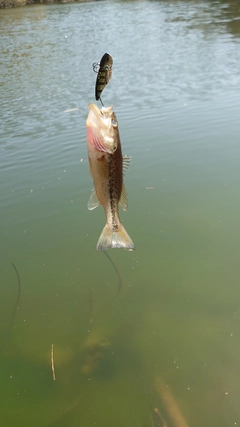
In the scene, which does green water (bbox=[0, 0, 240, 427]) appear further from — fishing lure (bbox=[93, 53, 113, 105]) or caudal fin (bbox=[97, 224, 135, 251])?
fishing lure (bbox=[93, 53, 113, 105])

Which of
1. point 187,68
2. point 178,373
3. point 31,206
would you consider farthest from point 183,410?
point 187,68

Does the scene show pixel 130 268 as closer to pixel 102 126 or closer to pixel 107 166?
pixel 107 166

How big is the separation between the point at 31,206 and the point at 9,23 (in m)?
19.3

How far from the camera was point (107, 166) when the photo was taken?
89.0 inches

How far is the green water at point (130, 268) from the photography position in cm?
335

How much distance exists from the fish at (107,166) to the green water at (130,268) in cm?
132

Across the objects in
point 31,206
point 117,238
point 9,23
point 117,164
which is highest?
point 117,164

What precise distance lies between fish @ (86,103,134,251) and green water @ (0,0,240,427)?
1321 millimetres


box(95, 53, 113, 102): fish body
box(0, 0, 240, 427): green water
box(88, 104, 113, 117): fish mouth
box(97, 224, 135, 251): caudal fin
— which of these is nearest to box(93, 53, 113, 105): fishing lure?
box(95, 53, 113, 102): fish body

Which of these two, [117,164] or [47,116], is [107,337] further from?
[47,116]

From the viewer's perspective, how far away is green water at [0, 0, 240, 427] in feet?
11.0

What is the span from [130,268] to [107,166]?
2.36m

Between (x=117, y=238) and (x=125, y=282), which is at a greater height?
(x=117, y=238)

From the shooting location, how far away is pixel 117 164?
2.27 m
